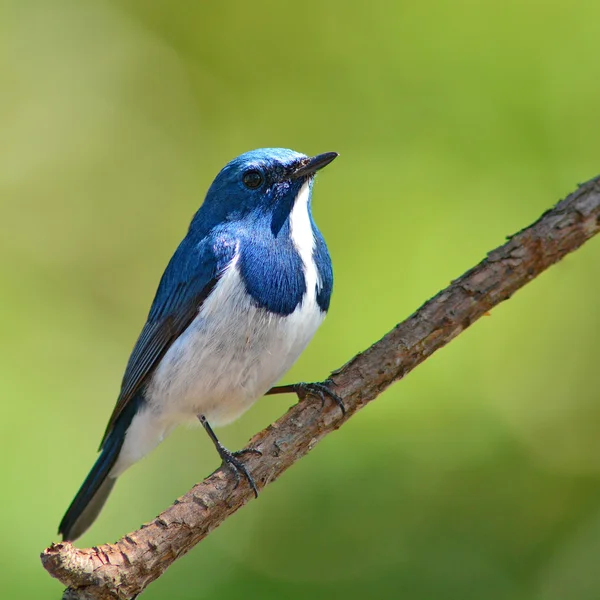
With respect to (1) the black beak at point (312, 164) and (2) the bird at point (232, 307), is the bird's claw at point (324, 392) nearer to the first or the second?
(2) the bird at point (232, 307)

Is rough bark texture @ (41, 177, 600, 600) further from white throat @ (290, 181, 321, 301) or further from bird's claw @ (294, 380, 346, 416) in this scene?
white throat @ (290, 181, 321, 301)

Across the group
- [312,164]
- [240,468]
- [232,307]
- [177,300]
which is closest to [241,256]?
[232,307]

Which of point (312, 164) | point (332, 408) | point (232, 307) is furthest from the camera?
point (312, 164)

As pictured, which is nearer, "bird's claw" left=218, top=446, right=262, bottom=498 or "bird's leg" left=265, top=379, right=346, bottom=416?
"bird's claw" left=218, top=446, right=262, bottom=498

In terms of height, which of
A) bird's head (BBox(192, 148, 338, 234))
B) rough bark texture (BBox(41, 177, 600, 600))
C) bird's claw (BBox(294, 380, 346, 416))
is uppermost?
bird's head (BBox(192, 148, 338, 234))

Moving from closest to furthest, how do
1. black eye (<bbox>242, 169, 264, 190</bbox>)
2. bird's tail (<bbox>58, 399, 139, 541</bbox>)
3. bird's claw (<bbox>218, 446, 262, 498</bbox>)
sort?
bird's claw (<bbox>218, 446, 262, 498</bbox>) → black eye (<bbox>242, 169, 264, 190</bbox>) → bird's tail (<bbox>58, 399, 139, 541</bbox>)

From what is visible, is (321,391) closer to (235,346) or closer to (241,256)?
(235,346)

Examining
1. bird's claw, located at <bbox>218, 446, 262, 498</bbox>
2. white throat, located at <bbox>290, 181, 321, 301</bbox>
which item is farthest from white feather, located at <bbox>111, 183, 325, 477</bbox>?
bird's claw, located at <bbox>218, 446, 262, 498</bbox>
